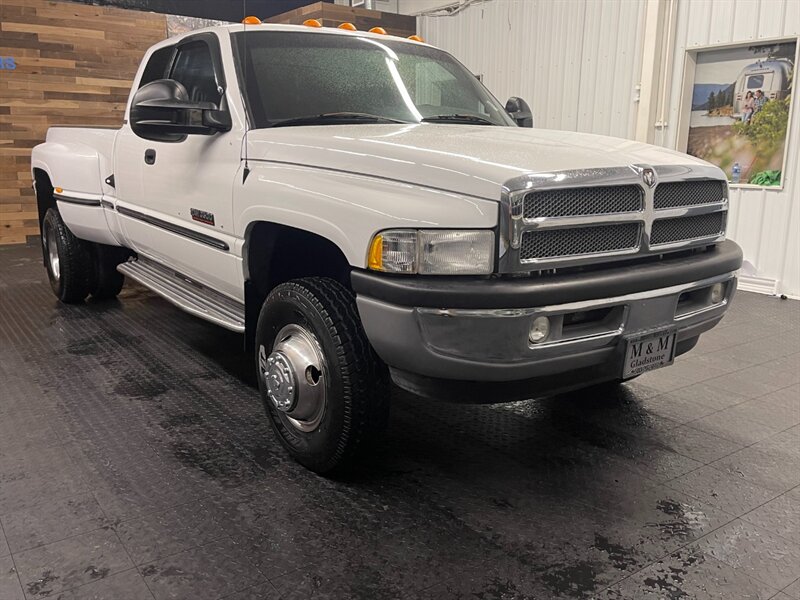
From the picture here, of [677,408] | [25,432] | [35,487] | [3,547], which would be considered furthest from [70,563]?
→ [677,408]

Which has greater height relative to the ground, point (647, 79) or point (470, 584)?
point (647, 79)

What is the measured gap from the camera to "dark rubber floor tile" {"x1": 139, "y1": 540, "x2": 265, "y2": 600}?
2045 mm

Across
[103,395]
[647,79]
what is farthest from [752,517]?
[647,79]

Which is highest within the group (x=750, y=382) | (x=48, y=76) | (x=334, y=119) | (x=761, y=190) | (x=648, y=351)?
(x=48, y=76)

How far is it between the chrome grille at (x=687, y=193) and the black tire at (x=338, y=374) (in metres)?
1.18

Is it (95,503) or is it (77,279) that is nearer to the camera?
(95,503)

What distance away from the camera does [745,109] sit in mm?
6625

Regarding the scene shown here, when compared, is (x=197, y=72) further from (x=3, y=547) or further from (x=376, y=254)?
(x=3, y=547)

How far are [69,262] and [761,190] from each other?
244 inches

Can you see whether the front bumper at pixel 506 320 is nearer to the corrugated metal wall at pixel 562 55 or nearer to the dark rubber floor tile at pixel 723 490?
the dark rubber floor tile at pixel 723 490

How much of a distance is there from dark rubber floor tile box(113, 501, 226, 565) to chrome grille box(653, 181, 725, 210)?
195 cm

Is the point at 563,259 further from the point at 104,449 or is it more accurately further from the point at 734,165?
the point at 734,165

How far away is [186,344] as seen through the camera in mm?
4539

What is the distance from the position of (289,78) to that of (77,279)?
3018mm
